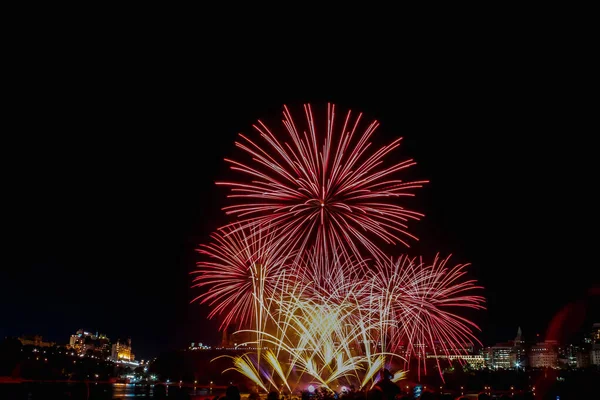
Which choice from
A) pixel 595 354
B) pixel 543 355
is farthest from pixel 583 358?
pixel 543 355

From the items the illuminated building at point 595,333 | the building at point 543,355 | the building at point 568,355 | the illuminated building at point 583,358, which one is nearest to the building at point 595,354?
the illuminated building at point 583,358

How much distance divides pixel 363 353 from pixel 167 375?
88748mm

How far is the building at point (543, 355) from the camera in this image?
183m

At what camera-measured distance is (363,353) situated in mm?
36438

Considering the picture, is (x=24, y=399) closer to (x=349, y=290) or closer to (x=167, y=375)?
(x=349, y=290)

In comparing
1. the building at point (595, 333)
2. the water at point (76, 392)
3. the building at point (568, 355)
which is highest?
the water at point (76, 392)

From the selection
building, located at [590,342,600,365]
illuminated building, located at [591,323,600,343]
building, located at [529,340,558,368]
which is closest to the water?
building, located at [590,342,600,365]

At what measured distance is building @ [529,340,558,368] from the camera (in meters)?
183

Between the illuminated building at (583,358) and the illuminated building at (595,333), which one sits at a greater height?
the illuminated building at (595,333)

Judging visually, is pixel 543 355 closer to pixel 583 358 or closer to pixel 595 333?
pixel 583 358

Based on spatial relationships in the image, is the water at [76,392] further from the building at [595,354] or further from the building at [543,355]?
the building at [543,355]

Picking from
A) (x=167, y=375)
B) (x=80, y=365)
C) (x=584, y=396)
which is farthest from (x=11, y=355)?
(x=584, y=396)

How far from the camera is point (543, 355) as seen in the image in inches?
7470

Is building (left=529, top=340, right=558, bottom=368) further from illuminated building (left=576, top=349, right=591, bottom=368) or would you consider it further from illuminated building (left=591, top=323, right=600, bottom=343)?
illuminated building (left=591, top=323, right=600, bottom=343)
